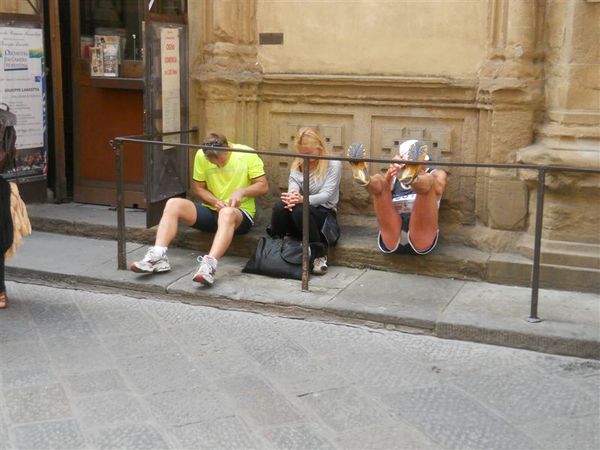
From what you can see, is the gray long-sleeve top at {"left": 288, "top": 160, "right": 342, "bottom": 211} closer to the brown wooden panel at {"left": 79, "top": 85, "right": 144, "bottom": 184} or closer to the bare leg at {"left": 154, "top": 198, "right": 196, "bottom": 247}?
the bare leg at {"left": 154, "top": 198, "right": 196, "bottom": 247}

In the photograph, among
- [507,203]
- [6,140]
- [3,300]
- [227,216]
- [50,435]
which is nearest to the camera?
[50,435]

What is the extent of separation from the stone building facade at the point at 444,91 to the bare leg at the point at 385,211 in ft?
1.87

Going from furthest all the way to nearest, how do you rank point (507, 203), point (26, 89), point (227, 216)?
point (26, 89) < point (227, 216) < point (507, 203)

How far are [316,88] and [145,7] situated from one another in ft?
4.89

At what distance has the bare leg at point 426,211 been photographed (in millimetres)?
6250

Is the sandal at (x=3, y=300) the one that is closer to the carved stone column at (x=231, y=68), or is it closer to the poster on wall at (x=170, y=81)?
the poster on wall at (x=170, y=81)

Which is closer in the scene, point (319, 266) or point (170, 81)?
point (319, 266)

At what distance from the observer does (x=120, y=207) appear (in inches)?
261

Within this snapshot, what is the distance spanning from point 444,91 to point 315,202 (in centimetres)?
130

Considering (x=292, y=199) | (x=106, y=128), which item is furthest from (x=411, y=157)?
(x=106, y=128)

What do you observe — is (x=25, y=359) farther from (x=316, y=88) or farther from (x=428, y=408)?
(x=316, y=88)

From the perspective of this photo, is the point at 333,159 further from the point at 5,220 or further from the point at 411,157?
the point at 5,220

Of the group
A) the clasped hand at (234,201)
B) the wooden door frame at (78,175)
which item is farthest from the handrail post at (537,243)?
the wooden door frame at (78,175)

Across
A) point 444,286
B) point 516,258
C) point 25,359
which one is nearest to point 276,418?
point 25,359
